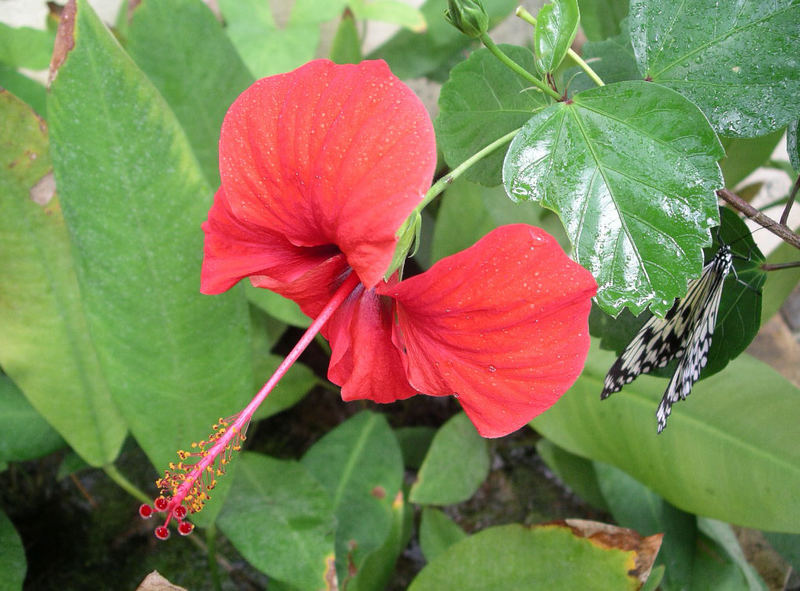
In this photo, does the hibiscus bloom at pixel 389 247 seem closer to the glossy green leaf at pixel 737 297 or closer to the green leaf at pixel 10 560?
the glossy green leaf at pixel 737 297

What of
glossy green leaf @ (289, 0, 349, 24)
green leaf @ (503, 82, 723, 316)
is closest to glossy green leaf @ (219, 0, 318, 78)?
glossy green leaf @ (289, 0, 349, 24)

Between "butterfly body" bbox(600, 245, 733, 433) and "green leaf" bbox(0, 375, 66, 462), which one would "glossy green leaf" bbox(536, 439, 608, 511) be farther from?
"green leaf" bbox(0, 375, 66, 462)

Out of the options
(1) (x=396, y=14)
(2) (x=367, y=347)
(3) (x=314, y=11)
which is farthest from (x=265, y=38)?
(2) (x=367, y=347)

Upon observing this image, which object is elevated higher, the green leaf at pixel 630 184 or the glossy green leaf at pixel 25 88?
the glossy green leaf at pixel 25 88

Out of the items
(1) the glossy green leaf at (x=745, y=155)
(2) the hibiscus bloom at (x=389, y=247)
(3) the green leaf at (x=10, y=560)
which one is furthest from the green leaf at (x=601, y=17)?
(3) the green leaf at (x=10, y=560)

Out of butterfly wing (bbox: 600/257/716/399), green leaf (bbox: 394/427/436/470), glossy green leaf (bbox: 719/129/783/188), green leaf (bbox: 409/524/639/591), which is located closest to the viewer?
butterfly wing (bbox: 600/257/716/399)

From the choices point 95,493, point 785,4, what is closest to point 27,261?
point 95,493
